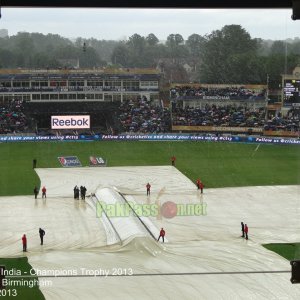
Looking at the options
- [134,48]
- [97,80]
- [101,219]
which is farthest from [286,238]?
A: [97,80]

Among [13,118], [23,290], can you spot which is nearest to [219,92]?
[13,118]

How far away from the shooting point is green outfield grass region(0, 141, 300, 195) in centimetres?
1041

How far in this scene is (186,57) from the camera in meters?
13.8

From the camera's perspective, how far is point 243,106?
1562 cm

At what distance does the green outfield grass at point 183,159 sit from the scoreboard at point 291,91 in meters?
1.19

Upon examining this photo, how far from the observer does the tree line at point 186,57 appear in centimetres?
976

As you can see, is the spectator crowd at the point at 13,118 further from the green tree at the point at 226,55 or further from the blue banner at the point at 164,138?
the green tree at the point at 226,55

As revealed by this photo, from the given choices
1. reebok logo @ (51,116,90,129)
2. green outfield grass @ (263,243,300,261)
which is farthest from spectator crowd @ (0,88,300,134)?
green outfield grass @ (263,243,300,261)

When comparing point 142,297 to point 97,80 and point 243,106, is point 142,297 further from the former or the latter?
point 243,106

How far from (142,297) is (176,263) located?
3.97 ft

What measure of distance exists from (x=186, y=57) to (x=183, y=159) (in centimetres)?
287

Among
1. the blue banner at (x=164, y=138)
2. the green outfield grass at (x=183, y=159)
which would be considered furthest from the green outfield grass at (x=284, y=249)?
the blue banner at (x=164, y=138)

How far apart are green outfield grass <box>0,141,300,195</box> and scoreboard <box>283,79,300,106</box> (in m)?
1.19

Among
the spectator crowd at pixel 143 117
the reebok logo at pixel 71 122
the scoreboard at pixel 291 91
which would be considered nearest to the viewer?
the scoreboard at pixel 291 91
